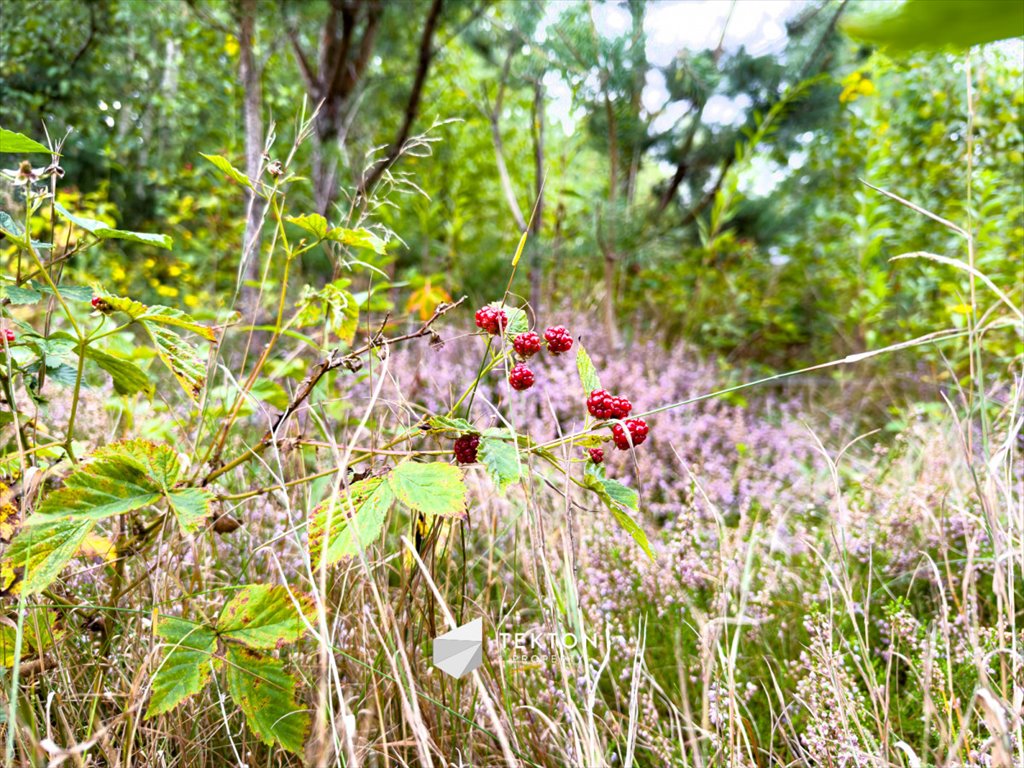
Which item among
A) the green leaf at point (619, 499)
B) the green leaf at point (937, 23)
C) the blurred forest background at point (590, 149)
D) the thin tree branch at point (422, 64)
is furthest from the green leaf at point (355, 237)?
the thin tree branch at point (422, 64)

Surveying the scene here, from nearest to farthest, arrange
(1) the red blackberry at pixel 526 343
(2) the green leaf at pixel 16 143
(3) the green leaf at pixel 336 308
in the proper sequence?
(2) the green leaf at pixel 16 143 → (1) the red blackberry at pixel 526 343 → (3) the green leaf at pixel 336 308

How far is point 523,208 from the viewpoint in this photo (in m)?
4.96

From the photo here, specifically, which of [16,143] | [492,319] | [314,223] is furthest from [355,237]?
[16,143]

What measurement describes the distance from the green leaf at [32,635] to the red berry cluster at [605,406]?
76 cm

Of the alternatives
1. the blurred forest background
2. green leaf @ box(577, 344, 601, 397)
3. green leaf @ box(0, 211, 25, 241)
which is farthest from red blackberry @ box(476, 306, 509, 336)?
the blurred forest background

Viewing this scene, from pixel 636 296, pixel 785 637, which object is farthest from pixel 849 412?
pixel 785 637

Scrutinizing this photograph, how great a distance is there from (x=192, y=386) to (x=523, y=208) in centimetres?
433

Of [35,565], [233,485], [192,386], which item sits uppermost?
[192,386]

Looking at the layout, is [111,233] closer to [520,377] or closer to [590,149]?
[520,377]

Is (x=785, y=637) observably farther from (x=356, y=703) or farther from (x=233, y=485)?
(x=233, y=485)

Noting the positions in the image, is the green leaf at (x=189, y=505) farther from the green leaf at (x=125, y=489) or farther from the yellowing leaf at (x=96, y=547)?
the yellowing leaf at (x=96, y=547)

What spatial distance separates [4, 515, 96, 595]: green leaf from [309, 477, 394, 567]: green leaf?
0.89ft

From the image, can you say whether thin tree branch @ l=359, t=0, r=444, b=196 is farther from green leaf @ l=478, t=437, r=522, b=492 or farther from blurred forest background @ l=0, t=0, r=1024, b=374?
green leaf @ l=478, t=437, r=522, b=492

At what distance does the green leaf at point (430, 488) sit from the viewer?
27.5 inches
